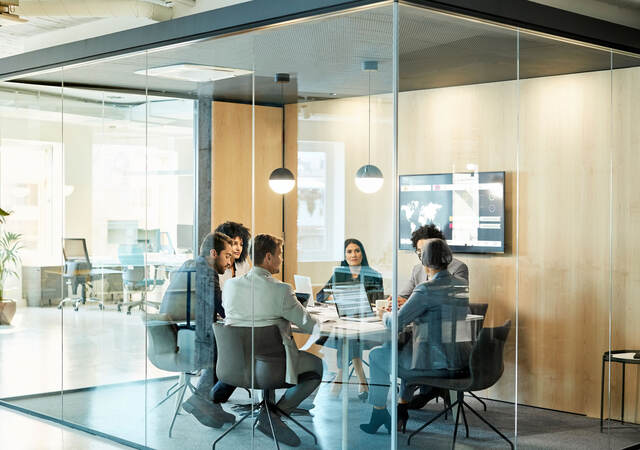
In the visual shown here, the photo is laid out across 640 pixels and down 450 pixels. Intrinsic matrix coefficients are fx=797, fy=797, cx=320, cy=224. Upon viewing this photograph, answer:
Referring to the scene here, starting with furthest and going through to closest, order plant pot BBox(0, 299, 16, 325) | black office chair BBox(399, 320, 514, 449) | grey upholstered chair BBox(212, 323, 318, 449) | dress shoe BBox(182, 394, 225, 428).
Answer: plant pot BBox(0, 299, 16, 325), dress shoe BBox(182, 394, 225, 428), grey upholstered chair BBox(212, 323, 318, 449), black office chair BBox(399, 320, 514, 449)

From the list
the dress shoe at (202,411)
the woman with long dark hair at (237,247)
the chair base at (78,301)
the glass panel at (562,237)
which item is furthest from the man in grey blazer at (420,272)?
the chair base at (78,301)

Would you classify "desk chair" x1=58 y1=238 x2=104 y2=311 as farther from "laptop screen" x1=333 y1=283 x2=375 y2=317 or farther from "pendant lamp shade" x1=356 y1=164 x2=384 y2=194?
"pendant lamp shade" x1=356 y1=164 x2=384 y2=194

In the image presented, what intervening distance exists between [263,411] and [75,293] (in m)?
2.33

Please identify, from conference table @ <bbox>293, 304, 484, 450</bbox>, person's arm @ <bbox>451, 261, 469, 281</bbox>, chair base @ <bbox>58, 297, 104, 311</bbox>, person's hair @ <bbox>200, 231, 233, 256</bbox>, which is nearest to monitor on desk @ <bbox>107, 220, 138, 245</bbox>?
chair base @ <bbox>58, 297, 104, 311</bbox>

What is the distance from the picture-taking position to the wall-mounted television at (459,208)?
441 cm

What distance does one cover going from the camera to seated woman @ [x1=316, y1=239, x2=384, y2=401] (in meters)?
4.45

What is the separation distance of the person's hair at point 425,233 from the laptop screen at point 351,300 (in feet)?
1.30

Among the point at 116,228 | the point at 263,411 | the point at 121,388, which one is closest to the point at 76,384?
the point at 121,388

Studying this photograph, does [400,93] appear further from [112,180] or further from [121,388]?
[121,388]

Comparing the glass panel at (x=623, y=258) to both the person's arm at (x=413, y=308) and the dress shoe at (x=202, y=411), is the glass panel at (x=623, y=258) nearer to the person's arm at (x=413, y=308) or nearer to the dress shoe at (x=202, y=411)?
the person's arm at (x=413, y=308)

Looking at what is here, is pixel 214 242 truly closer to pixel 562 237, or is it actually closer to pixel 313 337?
pixel 313 337

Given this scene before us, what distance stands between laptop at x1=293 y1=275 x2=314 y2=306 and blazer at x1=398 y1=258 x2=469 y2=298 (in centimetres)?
60

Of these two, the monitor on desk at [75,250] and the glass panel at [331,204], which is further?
the monitor on desk at [75,250]

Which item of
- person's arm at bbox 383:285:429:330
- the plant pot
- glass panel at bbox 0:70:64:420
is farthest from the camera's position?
the plant pot
